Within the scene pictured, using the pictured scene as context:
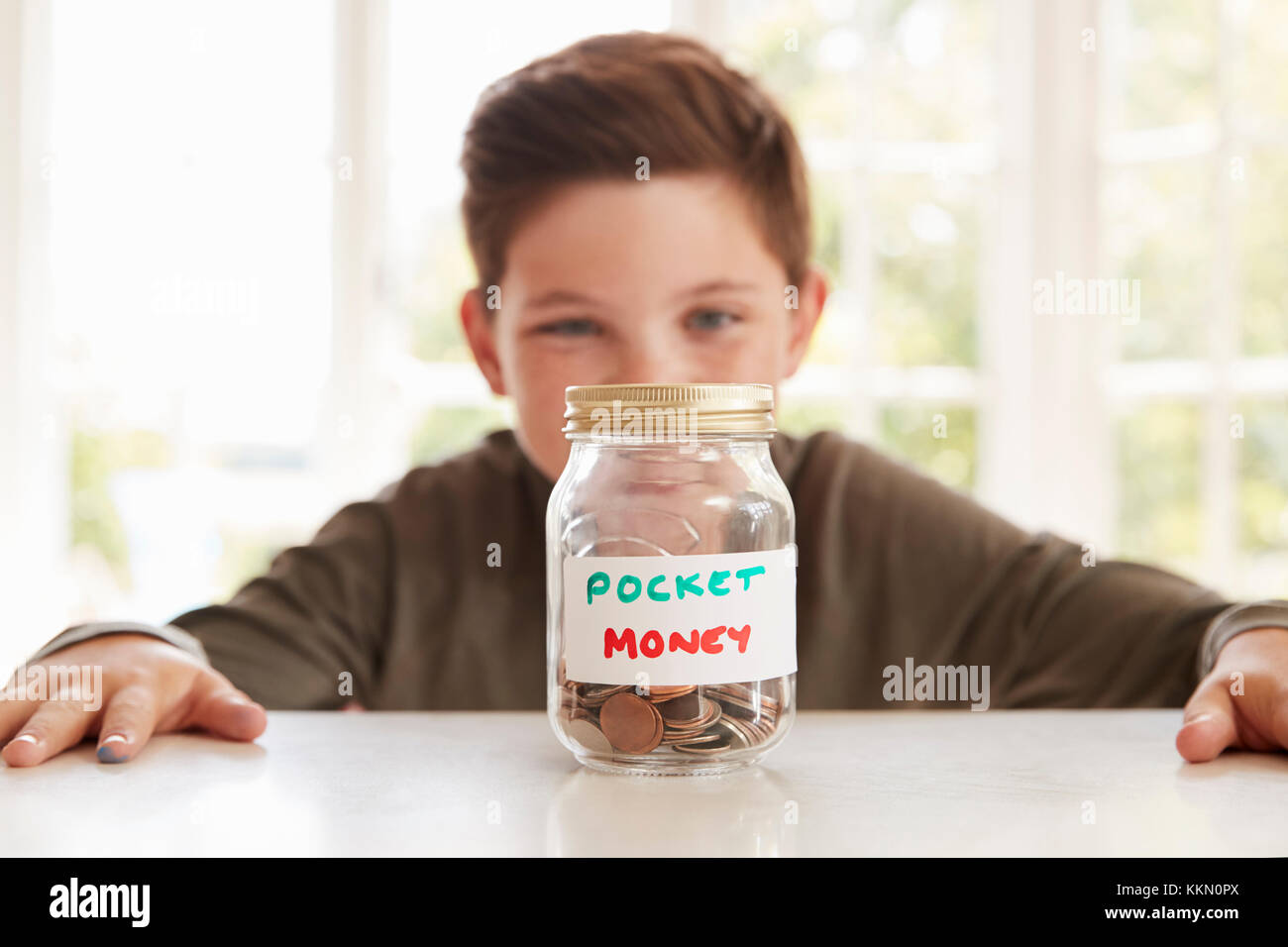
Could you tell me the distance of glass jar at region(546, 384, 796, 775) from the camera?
1.46 feet

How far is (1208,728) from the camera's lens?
0.51 metres

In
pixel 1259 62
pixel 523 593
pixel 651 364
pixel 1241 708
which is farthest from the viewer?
pixel 1259 62

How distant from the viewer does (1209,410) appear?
6.76ft

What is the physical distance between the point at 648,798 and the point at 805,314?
70 cm

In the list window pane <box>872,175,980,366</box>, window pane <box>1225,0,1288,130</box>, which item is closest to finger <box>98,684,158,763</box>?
window pane <box>872,175,980,366</box>

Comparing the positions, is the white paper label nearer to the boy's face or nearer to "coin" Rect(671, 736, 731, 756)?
"coin" Rect(671, 736, 731, 756)

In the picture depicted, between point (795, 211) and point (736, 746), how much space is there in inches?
25.4

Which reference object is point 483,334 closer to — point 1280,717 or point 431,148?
point 1280,717

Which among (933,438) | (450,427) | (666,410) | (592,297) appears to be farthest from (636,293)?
(933,438)

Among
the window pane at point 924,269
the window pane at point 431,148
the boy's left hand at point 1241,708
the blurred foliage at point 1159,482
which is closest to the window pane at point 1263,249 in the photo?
the blurred foliage at point 1159,482

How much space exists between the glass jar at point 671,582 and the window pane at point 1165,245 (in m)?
1.85

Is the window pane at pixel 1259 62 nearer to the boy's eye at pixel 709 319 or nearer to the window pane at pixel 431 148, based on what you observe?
the window pane at pixel 431 148

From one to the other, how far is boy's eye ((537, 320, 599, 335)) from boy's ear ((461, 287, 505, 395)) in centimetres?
10
